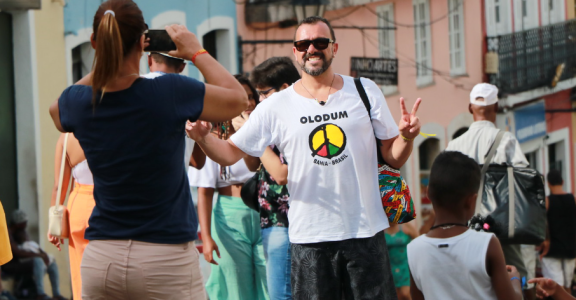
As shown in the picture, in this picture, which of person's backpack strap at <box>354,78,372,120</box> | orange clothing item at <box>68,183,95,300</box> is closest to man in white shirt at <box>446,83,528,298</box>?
person's backpack strap at <box>354,78,372,120</box>

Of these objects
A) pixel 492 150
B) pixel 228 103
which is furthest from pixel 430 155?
pixel 228 103

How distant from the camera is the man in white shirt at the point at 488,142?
6672 millimetres

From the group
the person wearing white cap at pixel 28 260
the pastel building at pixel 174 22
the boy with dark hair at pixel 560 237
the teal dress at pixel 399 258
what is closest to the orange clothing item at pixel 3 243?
the teal dress at pixel 399 258

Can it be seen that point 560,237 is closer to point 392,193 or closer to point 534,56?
point 392,193

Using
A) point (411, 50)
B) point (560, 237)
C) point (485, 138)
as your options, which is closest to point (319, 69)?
point (485, 138)

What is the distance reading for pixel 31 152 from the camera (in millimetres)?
11094

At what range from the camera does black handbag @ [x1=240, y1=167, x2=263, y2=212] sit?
18.0ft

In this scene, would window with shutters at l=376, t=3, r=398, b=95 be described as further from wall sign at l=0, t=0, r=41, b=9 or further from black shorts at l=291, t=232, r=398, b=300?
black shorts at l=291, t=232, r=398, b=300

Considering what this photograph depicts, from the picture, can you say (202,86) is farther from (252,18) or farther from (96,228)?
(252,18)

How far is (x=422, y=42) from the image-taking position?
814 inches

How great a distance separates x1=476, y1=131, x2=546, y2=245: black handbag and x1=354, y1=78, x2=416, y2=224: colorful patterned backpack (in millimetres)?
2040

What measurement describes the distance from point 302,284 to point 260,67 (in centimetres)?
164

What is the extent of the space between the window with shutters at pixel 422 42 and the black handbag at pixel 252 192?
598 inches

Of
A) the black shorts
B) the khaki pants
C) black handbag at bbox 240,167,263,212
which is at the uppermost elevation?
black handbag at bbox 240,167,263,212
